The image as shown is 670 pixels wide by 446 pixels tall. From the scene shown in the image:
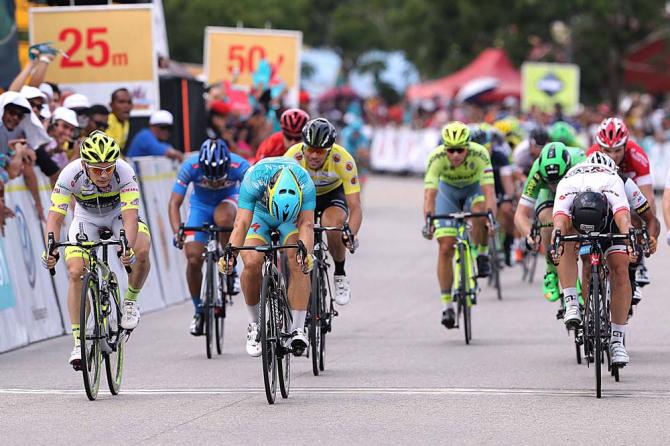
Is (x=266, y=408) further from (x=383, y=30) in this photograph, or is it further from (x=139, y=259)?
(x=383, y=30)

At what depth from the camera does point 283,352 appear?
35.3 feet

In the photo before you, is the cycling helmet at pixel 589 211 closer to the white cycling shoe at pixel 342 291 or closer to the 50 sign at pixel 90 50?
the white cycling shoe at pixel 342 291

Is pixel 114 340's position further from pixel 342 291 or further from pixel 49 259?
pixel 342 291

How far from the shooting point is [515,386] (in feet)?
37.7

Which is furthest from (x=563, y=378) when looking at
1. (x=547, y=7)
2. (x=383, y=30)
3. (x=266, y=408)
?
(x=383, y=30)

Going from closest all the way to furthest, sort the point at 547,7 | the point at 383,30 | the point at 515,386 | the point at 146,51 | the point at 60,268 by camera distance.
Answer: the point at 515,386, the point at 60,268, the point at 146,51, the point at 547,7, the point at 383,30

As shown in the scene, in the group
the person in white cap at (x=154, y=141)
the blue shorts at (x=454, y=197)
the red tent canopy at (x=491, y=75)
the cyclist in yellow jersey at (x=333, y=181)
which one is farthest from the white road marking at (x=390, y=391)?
the red tent canopy at (x=491, y=75)

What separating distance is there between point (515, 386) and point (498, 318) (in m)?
4.85

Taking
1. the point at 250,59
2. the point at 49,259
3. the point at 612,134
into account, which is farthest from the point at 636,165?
the point at 250,59

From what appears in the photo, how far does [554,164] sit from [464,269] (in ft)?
6.95

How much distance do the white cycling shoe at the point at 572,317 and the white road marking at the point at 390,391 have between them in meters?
0.50

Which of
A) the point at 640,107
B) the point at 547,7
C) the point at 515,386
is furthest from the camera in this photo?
the point at 547,7

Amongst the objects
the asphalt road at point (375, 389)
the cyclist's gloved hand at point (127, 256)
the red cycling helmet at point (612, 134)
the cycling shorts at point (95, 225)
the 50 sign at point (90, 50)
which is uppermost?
the 50 sign at point (90, 50)

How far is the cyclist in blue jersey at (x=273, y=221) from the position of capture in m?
11.0
